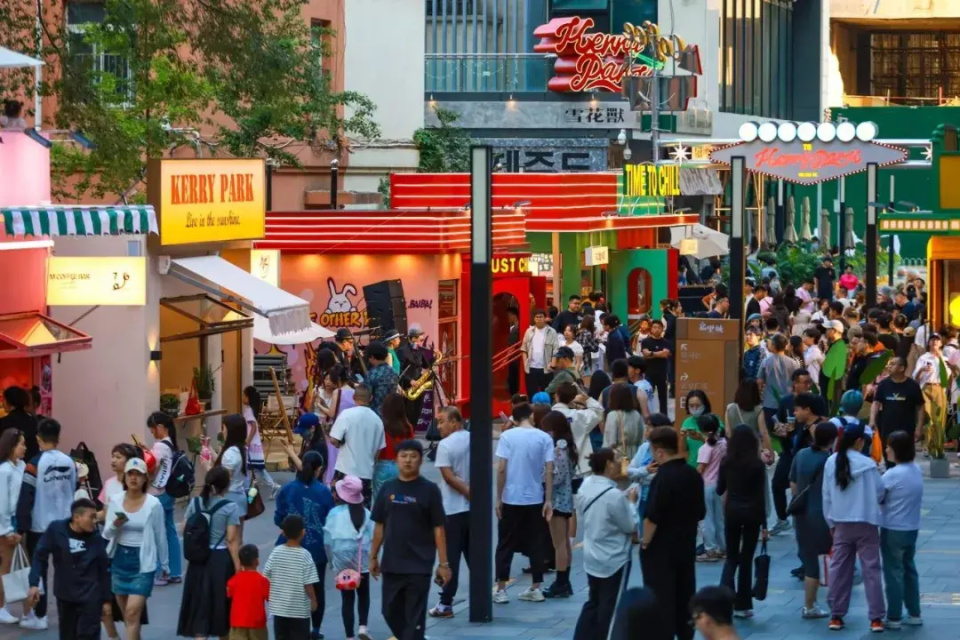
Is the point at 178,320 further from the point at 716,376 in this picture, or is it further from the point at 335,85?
the point at 335,85

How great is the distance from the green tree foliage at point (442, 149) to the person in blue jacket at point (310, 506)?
87.5 feet

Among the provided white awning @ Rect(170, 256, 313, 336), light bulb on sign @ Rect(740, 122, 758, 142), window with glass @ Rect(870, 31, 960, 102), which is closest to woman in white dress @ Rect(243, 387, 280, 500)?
white awning @ Rect(170, 256, 313, 336)

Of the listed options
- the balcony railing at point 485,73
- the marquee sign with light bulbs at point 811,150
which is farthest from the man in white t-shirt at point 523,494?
the balcony railing at point 485,73

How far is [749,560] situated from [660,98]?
32879 mm

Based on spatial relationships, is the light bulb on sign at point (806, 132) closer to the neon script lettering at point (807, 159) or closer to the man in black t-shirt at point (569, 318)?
the neon script lettering at point (807, 159)

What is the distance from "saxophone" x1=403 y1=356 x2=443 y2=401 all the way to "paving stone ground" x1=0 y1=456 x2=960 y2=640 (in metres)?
6.26

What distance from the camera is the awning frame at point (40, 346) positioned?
1756cm

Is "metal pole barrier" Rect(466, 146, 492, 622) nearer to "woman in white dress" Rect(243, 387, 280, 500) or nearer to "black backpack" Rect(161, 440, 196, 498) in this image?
"black backpack" Rect(161, 440, 196, 498)

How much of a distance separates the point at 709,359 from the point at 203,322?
5539 mm

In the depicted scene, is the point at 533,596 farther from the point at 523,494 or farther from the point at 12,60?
the point at 12,60

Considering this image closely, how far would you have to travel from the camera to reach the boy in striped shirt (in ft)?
39.4

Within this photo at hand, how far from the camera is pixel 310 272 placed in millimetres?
27312

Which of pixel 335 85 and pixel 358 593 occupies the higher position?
pixel 335 85

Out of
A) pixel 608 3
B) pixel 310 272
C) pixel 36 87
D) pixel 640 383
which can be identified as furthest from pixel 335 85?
pixel 608 3
